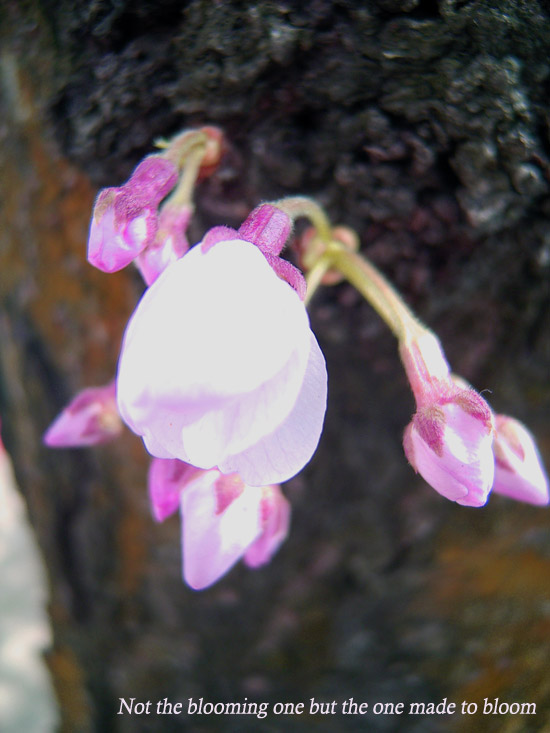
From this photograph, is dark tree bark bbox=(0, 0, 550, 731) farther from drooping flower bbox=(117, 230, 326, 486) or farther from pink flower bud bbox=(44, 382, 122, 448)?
drooping flower bbox=(117, 230, 326, 486)

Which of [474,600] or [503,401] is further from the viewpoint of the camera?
[474,600]

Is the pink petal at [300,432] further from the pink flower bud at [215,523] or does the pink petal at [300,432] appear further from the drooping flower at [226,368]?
the pink flower bud at [215,523]

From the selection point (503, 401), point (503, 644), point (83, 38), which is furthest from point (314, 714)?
point (83, 38)

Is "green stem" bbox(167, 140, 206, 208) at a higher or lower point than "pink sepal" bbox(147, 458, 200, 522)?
higher

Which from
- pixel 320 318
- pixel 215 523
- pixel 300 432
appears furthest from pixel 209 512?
pixel 320 318

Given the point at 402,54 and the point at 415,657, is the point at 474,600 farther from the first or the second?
the point at 402,54

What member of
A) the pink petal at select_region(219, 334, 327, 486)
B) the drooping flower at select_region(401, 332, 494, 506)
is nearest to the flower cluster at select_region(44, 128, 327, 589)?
the pink petal at select_region(219, 334, 327, 486)
